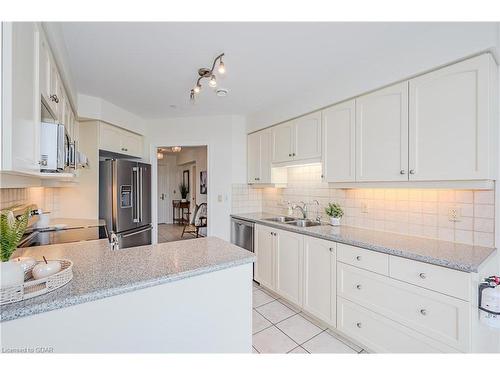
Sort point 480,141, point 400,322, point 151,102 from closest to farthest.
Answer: point 480,141 → point 400,322 → point 151,102

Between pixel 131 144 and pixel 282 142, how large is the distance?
87.6 inches

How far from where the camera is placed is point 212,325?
3.88 feet

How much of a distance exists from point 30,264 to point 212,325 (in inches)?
32.8

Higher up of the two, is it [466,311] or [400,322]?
[466,311]

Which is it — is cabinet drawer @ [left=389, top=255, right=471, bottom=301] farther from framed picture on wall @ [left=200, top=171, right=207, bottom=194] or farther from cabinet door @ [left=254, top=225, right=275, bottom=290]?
framed picture on wall @ [left=200, top=171, right=207, bottom=194]

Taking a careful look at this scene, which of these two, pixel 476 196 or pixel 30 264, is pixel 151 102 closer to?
pixel 30 264

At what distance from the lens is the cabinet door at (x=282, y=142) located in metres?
2.89

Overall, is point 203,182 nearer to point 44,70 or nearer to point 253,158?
point 253,158

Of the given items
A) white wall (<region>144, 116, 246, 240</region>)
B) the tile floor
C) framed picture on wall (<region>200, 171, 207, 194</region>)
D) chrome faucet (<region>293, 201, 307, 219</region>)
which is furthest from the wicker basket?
framed picture on wall (<region>200, 171, 207, 194</region>)

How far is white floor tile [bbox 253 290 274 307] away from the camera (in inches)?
102

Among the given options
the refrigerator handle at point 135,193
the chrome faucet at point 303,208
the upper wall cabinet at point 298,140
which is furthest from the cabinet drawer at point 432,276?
the refrigerator handle at point 135,193

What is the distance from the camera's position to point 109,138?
10.1 ft

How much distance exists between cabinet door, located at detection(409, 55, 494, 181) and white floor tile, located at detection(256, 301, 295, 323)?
1.70 metres
